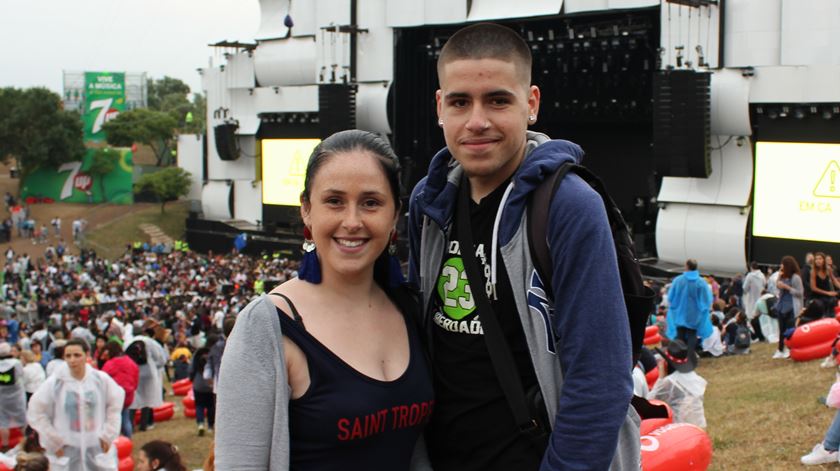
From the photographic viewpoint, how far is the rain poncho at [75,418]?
22.3 ft

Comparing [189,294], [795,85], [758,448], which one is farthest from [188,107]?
[758,448]

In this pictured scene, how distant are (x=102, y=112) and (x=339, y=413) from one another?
57.1 metres

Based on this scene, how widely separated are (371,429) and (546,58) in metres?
23.4

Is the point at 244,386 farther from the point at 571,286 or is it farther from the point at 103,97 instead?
the point at 103,97

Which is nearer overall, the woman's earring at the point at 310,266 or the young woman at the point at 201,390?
the woman's earring at the point at 310,266

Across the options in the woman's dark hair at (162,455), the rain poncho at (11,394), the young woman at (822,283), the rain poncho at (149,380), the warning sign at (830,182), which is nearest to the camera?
the woman's dark hair at (162,455)

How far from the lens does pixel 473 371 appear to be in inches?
89.8

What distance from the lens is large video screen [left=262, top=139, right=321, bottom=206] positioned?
30.3 metres

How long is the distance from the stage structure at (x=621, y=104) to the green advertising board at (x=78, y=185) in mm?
15969

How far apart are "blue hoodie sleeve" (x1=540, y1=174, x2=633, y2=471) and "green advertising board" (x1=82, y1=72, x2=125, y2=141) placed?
184 feet

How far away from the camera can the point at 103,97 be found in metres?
56.5

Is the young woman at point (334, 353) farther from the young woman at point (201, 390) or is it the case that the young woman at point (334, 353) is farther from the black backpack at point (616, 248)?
the young woman at point (201, 390)

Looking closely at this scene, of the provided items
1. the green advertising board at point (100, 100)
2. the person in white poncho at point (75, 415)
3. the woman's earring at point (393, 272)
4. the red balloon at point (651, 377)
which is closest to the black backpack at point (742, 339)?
the red balloon at point (651, 377)

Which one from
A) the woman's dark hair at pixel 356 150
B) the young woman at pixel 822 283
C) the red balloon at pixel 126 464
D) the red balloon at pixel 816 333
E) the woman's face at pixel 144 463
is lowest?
the red balloon at pixel 126 464
